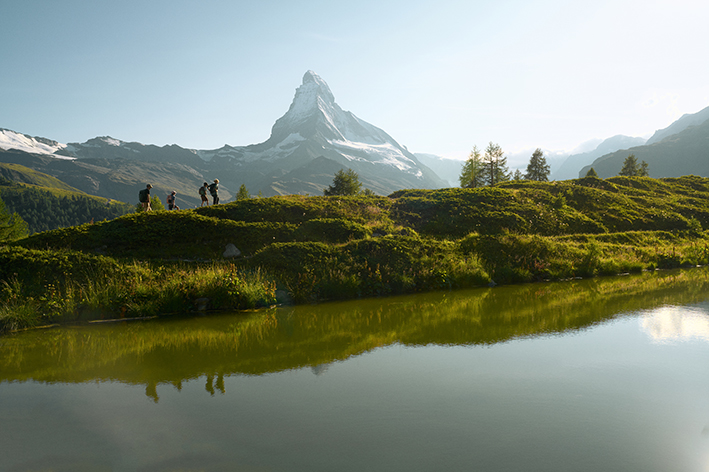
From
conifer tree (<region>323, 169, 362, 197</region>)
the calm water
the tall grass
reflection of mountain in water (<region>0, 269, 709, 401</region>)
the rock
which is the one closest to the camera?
the calm water

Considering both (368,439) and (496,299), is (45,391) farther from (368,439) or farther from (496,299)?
(496,299)

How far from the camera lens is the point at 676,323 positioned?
11.0 meters

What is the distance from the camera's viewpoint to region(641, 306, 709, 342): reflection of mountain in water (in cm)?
990

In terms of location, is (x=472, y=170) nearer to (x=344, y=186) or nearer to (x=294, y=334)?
(x=344, y=186)

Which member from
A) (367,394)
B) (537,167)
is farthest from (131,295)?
(537,167)

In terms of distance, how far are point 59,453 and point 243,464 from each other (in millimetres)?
2704

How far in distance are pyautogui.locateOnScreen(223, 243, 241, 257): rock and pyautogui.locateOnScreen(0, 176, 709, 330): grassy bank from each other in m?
0.30

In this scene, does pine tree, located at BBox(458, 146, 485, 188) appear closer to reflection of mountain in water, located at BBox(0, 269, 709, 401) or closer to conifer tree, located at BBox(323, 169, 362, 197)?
conifer tree, located at BBox(323, 169, 362, 197)

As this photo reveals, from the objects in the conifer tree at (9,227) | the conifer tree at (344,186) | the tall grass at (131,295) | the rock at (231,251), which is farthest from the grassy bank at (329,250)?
the conifer tree at (9,227)

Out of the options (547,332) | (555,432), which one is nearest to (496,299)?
(547,332)

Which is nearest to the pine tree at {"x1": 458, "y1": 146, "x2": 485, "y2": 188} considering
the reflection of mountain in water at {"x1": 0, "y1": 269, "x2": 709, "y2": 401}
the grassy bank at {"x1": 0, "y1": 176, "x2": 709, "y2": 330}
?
the grassy bank at {"x1": 0, "y1": 176, "x2": 709, "y2": 330}

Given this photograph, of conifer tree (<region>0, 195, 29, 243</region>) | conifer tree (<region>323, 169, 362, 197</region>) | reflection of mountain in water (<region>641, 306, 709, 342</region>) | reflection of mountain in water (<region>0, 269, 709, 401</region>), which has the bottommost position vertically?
reflection of mountain in water (<region>0, 269, 709, 401</region>)

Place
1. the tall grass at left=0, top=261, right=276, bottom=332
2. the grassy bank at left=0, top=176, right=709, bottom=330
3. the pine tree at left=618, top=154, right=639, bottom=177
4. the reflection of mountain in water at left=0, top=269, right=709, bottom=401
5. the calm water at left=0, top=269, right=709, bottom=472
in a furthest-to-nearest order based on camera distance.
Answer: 1. the pine tree at left=618, top=154, right=639, bottom=177
2. the grassy bank at left=0, top=176, right=709, bottom=330
3. the tall grass at left=0, top=261, right=276, bottom=332
4. the reflection of mountain in water at left=0, top=269, right=709, bottom=401
5. the calm water at left=0, top=269, right=709, bottom=472

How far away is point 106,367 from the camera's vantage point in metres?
8.84
